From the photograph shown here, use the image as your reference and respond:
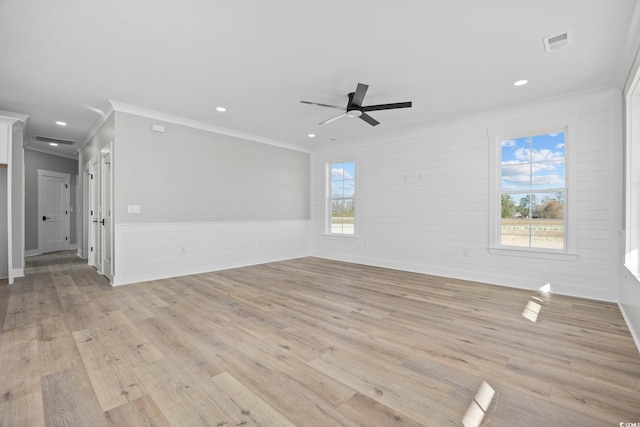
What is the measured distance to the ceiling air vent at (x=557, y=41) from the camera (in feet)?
8.57

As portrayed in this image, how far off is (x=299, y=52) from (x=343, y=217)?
4.39 m

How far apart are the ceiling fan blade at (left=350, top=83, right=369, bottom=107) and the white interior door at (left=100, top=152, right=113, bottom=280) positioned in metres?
4.20

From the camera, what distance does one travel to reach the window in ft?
21.9

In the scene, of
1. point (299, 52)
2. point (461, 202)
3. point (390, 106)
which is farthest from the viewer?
point (461, 202)

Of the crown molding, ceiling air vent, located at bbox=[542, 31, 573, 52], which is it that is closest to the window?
the crown molding

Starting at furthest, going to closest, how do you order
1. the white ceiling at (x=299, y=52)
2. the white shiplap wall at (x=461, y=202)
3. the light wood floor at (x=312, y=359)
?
the white shiplap wall at (x=461, y=202)
the white ceiling at (x=299, y=52)
the light wood floor at (x=312, y=359)

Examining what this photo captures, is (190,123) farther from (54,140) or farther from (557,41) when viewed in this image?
(557,41)

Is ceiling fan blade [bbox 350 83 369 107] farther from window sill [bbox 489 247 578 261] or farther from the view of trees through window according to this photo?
window sill [bbox 489 247 578 261]

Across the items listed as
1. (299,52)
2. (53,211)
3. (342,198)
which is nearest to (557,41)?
(299,52)

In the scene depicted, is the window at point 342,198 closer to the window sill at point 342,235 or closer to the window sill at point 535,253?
the window sill at point 342,235

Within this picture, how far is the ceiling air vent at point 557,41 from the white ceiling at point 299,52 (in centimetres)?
6

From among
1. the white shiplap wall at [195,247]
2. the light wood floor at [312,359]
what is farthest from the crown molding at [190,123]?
the light wood floor at [312,359]

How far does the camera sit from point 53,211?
297 inches

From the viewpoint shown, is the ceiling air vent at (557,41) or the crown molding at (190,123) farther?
the crown molding at (190,123)
